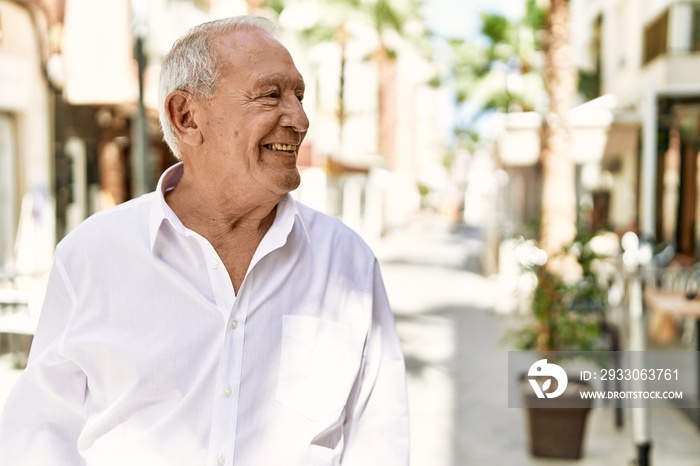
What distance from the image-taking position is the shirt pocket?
1720 millimetres

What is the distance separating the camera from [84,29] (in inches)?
404

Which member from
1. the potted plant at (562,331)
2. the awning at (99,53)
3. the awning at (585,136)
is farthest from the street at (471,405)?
the awning at (99,53)

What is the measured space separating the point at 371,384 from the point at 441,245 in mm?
27129

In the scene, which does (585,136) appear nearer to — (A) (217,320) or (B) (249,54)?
(B) (249,54)

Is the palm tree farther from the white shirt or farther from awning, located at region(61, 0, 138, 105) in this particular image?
the white shirt

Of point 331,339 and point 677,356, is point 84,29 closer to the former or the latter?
point 677,356

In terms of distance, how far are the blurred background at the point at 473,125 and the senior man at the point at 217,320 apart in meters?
0.26

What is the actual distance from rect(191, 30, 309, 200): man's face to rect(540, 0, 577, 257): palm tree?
668cm

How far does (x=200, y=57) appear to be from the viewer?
1.75m

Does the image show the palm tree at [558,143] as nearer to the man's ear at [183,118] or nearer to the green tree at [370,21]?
the man's ear at [183,118]

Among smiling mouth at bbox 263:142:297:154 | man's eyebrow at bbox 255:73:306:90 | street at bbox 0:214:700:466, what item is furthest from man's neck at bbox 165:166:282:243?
street at bbox 0:214:700:466

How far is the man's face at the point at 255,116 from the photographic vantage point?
1.73 metres

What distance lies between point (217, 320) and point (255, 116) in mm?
433

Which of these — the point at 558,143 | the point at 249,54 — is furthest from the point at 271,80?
the point at 558,143
